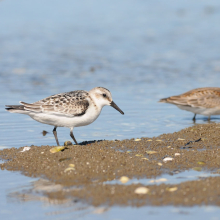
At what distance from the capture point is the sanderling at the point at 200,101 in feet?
40.3

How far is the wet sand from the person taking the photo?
17.8ft

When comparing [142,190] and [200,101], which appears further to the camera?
[200,101]

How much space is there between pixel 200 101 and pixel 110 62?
7.00 metres

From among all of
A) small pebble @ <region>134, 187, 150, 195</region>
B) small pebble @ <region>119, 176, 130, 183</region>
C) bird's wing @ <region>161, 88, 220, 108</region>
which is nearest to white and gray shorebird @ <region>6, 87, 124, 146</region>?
small pebble @ <region>119, 176, 130, 183</region>

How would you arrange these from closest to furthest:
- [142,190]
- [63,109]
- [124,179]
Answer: [142,190] < [124,179] < [63,109]

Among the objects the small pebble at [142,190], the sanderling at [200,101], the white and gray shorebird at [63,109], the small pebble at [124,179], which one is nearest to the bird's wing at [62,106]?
the white and gray shorebird at [63,109]

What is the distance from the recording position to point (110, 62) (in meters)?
18.6

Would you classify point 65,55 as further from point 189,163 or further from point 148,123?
point 189,163

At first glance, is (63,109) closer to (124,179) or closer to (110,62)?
(124,179)

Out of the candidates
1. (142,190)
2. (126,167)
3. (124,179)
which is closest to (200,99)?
(126,167)

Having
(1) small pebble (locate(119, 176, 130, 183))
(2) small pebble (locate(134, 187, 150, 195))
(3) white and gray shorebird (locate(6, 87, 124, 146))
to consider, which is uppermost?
(3) white and gray shorebird (locate(6, 87, 124, 146))

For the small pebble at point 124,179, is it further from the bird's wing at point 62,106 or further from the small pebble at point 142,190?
the bird's wing at point 62,106

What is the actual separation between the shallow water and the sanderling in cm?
37

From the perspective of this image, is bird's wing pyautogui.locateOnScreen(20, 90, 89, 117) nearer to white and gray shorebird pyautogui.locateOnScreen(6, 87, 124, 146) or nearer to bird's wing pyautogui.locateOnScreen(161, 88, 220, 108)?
white and gray shorebird pyautogui.locateOnScreen(6, 87, 124, 146)
